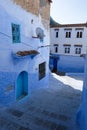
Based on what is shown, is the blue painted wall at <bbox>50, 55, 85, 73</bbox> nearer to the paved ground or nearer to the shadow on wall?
the shadow on wall

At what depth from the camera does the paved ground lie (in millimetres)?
6680

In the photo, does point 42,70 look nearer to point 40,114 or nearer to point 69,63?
point 40,114

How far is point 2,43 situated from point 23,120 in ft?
13.9

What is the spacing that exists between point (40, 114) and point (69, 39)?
789 inches

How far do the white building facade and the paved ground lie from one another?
16433 mm

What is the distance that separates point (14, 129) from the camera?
6266 mm

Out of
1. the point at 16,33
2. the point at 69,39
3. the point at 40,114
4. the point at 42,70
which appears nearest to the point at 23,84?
the point at 42,70

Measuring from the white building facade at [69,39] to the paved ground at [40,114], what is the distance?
53.9ft

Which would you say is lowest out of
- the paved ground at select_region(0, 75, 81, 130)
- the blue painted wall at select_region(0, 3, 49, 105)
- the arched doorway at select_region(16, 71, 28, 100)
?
the paved ground at select_region(0, 75, 81, 130)

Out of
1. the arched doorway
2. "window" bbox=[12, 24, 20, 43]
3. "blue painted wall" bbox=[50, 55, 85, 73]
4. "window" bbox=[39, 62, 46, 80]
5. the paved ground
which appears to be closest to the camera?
the paved ground

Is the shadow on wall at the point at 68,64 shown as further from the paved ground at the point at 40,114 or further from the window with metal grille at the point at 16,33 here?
the window with metal grille at the point at 16,33

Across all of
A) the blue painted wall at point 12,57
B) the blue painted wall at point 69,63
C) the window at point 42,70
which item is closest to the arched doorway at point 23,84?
the blue painted wall at point 12,57

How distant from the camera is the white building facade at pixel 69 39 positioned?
24844mm

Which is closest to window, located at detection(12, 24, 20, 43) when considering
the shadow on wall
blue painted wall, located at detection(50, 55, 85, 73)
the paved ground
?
the paved ground
